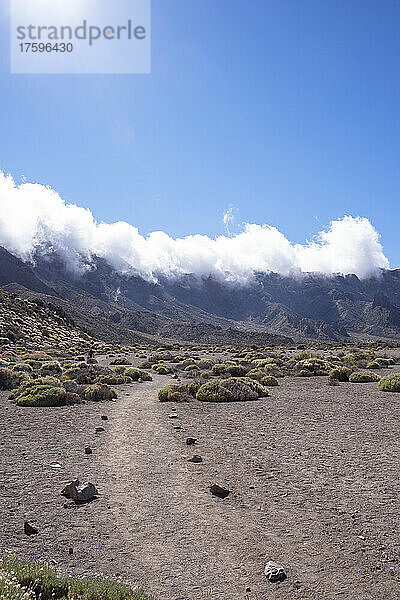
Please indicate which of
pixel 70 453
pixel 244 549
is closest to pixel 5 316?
pixel 70 453

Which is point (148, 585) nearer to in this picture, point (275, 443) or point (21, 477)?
point (21, 477)

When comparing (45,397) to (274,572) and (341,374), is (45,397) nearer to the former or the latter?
(274,572)

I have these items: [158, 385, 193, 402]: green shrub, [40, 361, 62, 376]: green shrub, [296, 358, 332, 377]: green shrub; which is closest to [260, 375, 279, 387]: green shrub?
[296, 358, 332, 377]: green shrub

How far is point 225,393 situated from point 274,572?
45.5 feet

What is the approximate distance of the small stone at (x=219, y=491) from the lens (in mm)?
7680

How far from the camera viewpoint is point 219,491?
769 centimetres

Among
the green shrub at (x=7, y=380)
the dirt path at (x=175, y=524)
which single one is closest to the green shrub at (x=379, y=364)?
the dirt path at (x=175, y=524)

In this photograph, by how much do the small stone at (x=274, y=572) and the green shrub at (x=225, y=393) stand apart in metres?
13.3

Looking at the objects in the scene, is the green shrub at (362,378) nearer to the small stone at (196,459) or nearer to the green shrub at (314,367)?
the green shrub at (314,367)

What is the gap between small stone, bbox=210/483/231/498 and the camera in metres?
7.68

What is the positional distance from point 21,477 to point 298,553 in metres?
5.86

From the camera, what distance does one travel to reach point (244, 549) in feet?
18.7

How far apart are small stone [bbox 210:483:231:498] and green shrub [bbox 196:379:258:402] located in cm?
1068

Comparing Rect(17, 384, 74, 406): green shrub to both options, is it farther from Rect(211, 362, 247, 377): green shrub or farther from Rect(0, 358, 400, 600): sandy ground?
Rect(211, 362, 247, 377): green shrub
